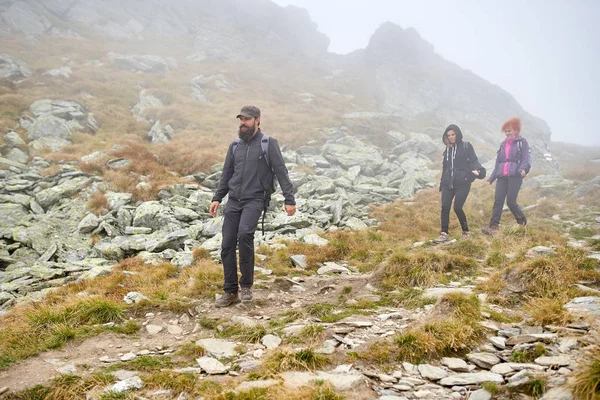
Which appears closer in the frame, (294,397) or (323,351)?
(294,397)

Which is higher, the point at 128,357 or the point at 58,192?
the point at 58,192

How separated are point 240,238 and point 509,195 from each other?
7.78 metres

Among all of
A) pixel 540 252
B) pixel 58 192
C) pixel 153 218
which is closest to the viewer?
pixel 540 252

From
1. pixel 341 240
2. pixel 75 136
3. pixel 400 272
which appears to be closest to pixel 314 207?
pixel 341 240

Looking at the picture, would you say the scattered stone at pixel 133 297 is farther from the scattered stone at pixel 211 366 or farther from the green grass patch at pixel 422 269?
the green grass patch at pixel 422 269

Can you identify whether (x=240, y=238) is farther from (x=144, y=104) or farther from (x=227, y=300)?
(x=144, y=104)

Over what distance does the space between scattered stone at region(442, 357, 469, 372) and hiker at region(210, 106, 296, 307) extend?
10.3 feet

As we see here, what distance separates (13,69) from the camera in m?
26.3

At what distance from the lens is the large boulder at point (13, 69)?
83.4 ft

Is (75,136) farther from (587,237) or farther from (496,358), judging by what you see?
(587,237)

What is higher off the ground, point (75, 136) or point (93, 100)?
point (93, 100)

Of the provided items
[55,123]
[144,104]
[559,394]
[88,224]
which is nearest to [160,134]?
[55,123]

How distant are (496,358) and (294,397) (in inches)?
82.2

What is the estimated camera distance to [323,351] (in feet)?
12.4
